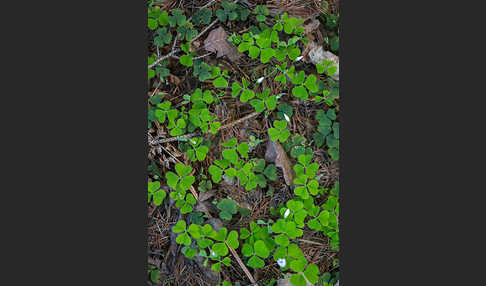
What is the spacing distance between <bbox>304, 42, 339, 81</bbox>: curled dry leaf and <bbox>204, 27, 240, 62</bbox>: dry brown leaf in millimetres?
438

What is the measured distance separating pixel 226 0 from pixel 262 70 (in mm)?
469

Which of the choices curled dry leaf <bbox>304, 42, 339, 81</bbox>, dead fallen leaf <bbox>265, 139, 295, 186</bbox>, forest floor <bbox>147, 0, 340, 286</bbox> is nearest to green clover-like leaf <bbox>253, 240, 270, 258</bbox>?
forest floor <bbox>147, 0, 340, 286</bbox>

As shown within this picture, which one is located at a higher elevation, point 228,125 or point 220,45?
point 220,45

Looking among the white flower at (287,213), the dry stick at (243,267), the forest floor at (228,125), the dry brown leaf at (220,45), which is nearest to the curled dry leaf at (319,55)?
the forest floor at (228,125)

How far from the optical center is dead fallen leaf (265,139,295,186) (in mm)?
2527

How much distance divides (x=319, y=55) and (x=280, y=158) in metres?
0.66

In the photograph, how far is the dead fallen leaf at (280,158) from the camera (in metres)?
2.53

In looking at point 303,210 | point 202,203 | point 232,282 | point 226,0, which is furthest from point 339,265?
point 226,0

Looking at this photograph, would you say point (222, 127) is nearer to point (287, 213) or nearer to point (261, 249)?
point (287, 213)

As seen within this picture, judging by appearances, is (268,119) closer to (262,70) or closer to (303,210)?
(262,70)

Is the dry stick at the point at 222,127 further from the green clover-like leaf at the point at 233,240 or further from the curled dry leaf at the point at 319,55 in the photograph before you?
the green clover-like leaf at the point at 233,240

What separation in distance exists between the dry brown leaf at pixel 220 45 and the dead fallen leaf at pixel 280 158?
564 millimetres

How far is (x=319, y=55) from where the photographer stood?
101 inches

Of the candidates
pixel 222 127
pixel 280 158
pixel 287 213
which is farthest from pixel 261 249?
pixel 222 127
